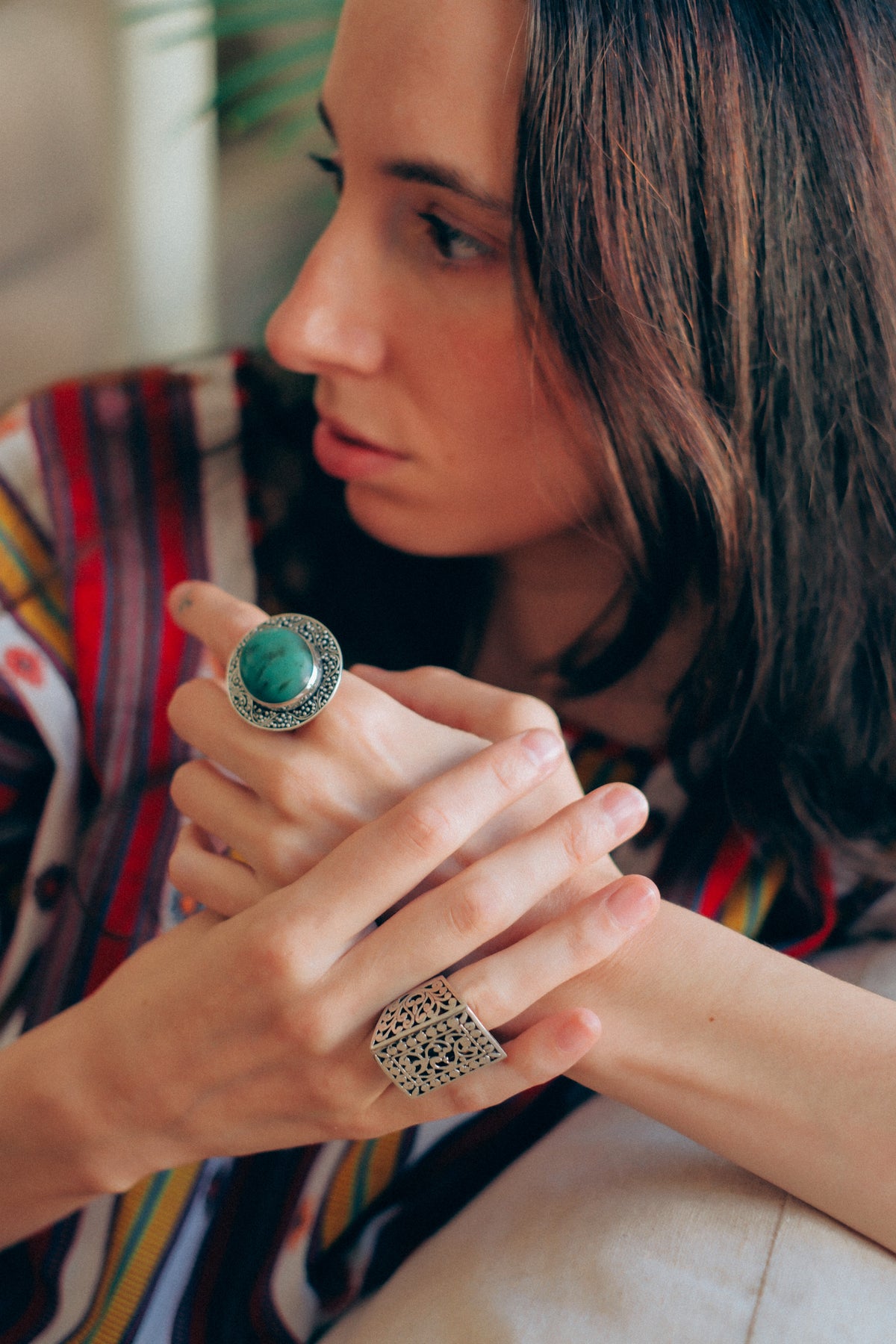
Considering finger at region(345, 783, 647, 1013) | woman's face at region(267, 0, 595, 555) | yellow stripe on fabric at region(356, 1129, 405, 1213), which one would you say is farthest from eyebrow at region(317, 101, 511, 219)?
yellow stripe on fabric at region(356, 1129, 405, 1213)

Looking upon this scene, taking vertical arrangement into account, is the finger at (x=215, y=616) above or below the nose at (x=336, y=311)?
below

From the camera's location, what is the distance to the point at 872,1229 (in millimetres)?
634

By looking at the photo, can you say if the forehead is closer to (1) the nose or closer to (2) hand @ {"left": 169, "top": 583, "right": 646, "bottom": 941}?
(1) the nose

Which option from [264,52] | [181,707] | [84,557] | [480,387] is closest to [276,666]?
[181,707]

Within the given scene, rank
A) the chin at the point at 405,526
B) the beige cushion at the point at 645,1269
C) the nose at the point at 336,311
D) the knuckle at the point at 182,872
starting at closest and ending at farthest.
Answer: the beige cushion at the point at 645,1269
the knuckle at the point at 182,872
the nose at the point at 336,311
the chin at the point at 405,526

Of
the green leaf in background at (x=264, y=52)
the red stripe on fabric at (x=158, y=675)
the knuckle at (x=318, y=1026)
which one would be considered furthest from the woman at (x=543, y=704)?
the green leaf in background at (x=264, y=52)

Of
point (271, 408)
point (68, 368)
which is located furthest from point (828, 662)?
point (68, 368)

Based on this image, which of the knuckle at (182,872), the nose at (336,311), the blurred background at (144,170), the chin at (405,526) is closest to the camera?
the knuckle at (182,872)

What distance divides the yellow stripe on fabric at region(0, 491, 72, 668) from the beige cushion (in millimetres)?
651

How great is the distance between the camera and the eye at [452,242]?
0.79 meters

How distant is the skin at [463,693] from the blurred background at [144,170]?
0.79 meters

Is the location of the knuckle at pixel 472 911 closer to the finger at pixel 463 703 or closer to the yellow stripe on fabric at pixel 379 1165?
the finger at pixel 463 703

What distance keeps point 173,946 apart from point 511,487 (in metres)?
0.48

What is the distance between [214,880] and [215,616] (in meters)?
0.20
